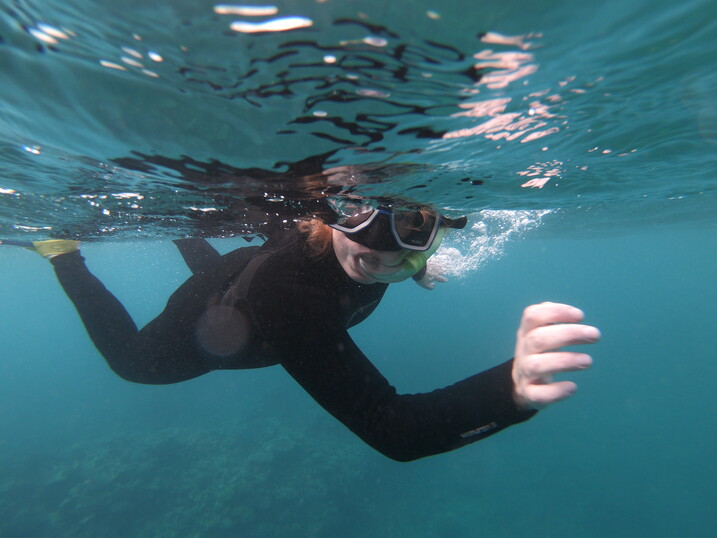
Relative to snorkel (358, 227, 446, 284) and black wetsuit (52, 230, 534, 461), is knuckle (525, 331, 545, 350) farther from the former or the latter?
snorkel (358, 227, 446, 284)

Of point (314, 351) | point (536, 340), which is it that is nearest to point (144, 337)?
point (314, 351)

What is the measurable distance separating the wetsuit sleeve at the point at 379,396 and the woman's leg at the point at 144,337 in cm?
305

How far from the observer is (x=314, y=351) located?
2535mm

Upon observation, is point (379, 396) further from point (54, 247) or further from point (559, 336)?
point (54, 247)

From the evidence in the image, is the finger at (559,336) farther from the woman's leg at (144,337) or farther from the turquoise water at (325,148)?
the woman's leg at (144,337)

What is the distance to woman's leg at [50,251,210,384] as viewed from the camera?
5164 mm

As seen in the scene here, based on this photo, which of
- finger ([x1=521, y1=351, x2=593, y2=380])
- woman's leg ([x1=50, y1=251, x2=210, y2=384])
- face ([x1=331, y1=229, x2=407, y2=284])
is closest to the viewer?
finger ([x1=521, y1=351, x2=593, y2=380])

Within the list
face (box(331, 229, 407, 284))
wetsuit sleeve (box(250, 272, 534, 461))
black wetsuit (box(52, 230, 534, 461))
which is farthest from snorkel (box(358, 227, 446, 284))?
wetsuit sleeve (box(250, 272, 534, 461))

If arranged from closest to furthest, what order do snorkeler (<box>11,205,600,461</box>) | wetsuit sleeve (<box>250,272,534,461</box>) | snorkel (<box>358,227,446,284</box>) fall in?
snorkeler (<box>11,205,600,461</box>)
wetsuit sleeve (<box>250,272,534,461</box>)
snorkel (<box>358,227,446,284</box>)

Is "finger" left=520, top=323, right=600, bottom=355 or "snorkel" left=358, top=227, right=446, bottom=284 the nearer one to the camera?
"finger" left=520, top=323, right=600, bottom=355

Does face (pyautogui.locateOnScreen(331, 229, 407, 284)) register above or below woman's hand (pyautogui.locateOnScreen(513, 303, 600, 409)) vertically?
above

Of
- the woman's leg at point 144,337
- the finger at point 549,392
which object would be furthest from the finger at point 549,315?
the woman's leg at point 144,337

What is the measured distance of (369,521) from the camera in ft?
49.9

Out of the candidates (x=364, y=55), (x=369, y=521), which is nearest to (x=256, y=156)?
(x=364, y=55)
